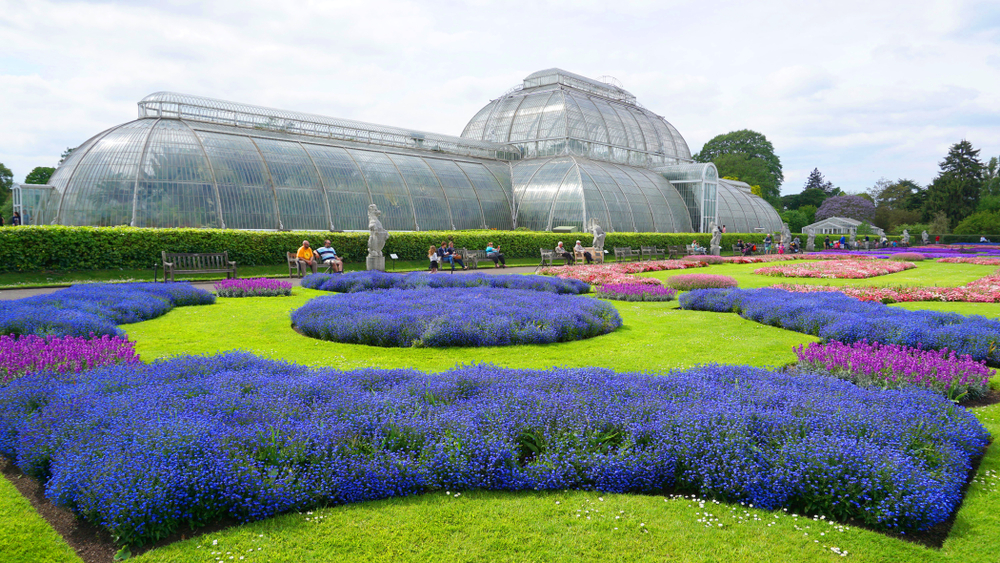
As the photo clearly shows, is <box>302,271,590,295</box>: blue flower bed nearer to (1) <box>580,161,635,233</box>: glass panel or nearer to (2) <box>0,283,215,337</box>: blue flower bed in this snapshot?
(2) <box>0,283,215,337</box>: blue flower bed

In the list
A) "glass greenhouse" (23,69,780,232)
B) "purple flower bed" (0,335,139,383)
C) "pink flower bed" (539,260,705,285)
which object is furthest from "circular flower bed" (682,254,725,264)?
"purple flower bed" (0,335,139,383)

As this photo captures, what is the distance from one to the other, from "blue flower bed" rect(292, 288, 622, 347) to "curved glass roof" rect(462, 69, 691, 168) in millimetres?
38724

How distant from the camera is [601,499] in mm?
4316

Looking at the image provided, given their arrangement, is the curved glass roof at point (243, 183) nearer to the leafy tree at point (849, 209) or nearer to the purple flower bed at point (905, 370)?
the purple flower bed at point (905, 370)

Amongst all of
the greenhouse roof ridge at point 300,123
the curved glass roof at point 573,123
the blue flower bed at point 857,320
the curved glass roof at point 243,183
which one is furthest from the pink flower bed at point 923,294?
the curved glass roof at point 573,123

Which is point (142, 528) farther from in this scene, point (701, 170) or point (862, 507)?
point (701, 170)

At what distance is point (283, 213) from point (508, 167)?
870 inches

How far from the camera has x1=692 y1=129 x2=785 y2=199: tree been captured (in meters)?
90.9

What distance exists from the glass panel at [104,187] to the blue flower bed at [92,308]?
1483 centimetres

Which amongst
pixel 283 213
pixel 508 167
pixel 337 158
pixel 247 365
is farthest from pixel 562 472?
pixel 508 167

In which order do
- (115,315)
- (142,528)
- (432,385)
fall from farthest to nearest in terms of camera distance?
1. (115,315)
2. (432,385)
3. (142,528)

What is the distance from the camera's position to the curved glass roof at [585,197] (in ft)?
138

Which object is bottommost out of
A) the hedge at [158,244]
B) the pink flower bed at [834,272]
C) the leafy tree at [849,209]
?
the pink flower bed at [834,272]

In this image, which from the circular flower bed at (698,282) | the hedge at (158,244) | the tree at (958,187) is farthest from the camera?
the tree at (958,187)
